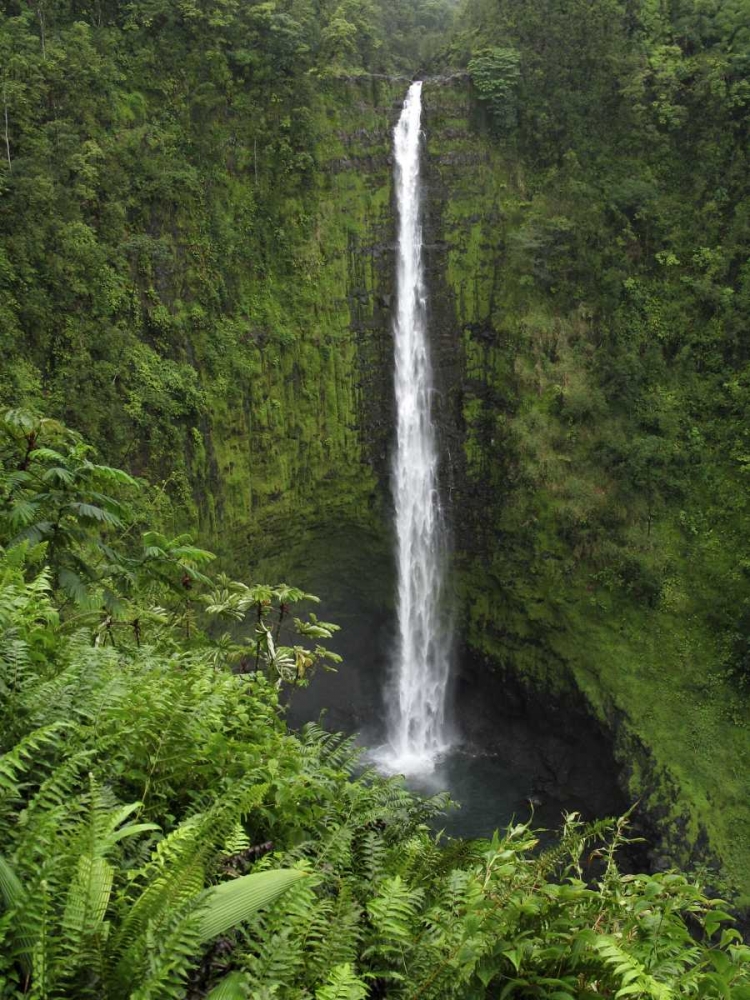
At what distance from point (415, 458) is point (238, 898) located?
1767cm

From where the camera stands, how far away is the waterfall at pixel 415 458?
19562 millimetres

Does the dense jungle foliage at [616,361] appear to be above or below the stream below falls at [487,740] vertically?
above

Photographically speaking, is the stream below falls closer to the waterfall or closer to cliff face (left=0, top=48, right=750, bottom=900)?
cliff face (left=0, top=48, right=750, bottom=900)

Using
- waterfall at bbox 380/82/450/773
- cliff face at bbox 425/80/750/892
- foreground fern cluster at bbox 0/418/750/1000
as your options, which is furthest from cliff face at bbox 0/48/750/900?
foreground fern cluster at bbox 0/418/750/1000

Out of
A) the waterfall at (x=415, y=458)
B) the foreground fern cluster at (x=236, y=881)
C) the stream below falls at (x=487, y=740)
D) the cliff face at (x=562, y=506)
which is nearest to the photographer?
the foreground fern cluster at (x=236, y=881)

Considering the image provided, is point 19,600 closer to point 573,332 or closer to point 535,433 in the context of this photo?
point 535,433

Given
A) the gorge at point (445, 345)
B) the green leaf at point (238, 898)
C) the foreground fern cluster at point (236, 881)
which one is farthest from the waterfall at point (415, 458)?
the green leaf at point (238, 898)

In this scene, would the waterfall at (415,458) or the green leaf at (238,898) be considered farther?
the waterfall at (415,458)

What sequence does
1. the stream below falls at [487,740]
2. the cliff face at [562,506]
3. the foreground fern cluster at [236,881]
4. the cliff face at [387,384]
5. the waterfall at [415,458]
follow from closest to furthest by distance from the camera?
the foreground fern cluster at [236,881], the cliff face at [387,384], the cliff face at [562,506], the stream below falls at [487,740], the waterfall at [415,458]

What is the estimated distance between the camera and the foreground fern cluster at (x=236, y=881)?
2018mm

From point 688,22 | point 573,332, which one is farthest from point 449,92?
point 573,332

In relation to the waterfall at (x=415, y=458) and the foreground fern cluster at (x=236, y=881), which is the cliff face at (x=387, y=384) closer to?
Result: the waterfall at (x=415, y=458)

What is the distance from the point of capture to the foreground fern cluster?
2.02 metres

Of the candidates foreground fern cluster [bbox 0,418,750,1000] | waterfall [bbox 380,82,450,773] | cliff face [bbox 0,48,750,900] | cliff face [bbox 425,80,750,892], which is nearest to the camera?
foreground fern cluster [bbox 0,418,750,1000]
